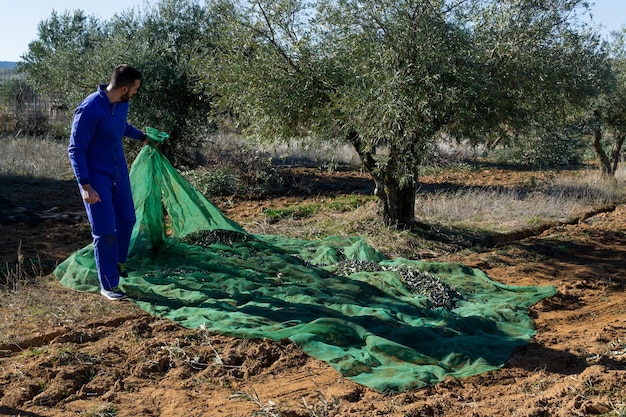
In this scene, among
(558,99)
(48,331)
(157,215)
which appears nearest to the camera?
(48,331)

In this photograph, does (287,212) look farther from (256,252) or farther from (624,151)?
(624,151)

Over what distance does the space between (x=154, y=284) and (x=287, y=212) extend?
15.3 ft

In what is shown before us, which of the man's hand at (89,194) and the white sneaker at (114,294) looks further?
the white sneaker at (114,294)

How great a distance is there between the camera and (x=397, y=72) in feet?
23.6

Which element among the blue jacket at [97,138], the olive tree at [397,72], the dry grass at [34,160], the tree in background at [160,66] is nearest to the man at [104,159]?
the blue jacket at [97,138]

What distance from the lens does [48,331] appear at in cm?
516

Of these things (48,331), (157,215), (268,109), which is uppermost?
(268,109)

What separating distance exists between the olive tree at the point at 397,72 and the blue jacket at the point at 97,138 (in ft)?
8.99

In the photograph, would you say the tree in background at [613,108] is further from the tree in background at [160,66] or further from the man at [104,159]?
the man at [104,159]

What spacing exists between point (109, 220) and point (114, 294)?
70cm

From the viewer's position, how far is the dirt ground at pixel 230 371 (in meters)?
3.93

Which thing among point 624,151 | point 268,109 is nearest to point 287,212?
point 268,109

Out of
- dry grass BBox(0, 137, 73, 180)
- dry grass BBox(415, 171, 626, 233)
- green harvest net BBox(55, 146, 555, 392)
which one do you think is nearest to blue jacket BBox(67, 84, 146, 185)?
green harvest net BBox(55, 146, 555, 392)

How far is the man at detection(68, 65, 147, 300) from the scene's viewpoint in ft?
17.9
